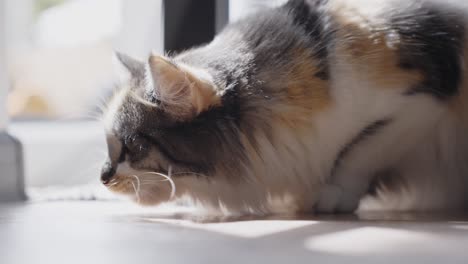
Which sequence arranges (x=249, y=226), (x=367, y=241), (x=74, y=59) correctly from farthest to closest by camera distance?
(x=74, y=59) → (x=249, y=226) → (x=367, y=241)

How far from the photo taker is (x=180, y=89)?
122 centimetres

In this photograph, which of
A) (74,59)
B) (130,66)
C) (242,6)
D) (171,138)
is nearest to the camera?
(171,138)

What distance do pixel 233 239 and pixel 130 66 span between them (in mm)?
555

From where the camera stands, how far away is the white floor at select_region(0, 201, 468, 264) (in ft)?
2.79

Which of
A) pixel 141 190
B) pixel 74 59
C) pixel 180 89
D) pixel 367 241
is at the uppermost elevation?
pixel 180 89

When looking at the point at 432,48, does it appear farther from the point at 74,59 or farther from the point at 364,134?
the point at 74,59

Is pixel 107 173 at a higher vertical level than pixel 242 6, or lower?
lower

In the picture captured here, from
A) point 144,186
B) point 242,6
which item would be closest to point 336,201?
point 144,186

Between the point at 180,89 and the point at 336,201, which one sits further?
the point at 336,201

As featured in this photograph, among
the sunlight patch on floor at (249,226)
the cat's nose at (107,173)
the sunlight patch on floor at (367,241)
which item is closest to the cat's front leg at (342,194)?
the sunlight patch on floor at (249,226)

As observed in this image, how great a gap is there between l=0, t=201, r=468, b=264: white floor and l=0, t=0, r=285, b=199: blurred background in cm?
44

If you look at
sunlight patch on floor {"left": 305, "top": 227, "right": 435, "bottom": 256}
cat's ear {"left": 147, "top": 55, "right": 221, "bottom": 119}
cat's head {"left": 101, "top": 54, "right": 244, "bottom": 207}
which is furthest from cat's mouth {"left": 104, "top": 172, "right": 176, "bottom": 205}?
sunlight patch on floor {"left": 305, "top": 227, "right": 435, "bottom": 256}

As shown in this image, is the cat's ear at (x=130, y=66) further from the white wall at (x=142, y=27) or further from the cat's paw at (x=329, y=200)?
the white wall at (x=142, y=27)

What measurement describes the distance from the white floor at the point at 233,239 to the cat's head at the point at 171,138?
2.8 inches
